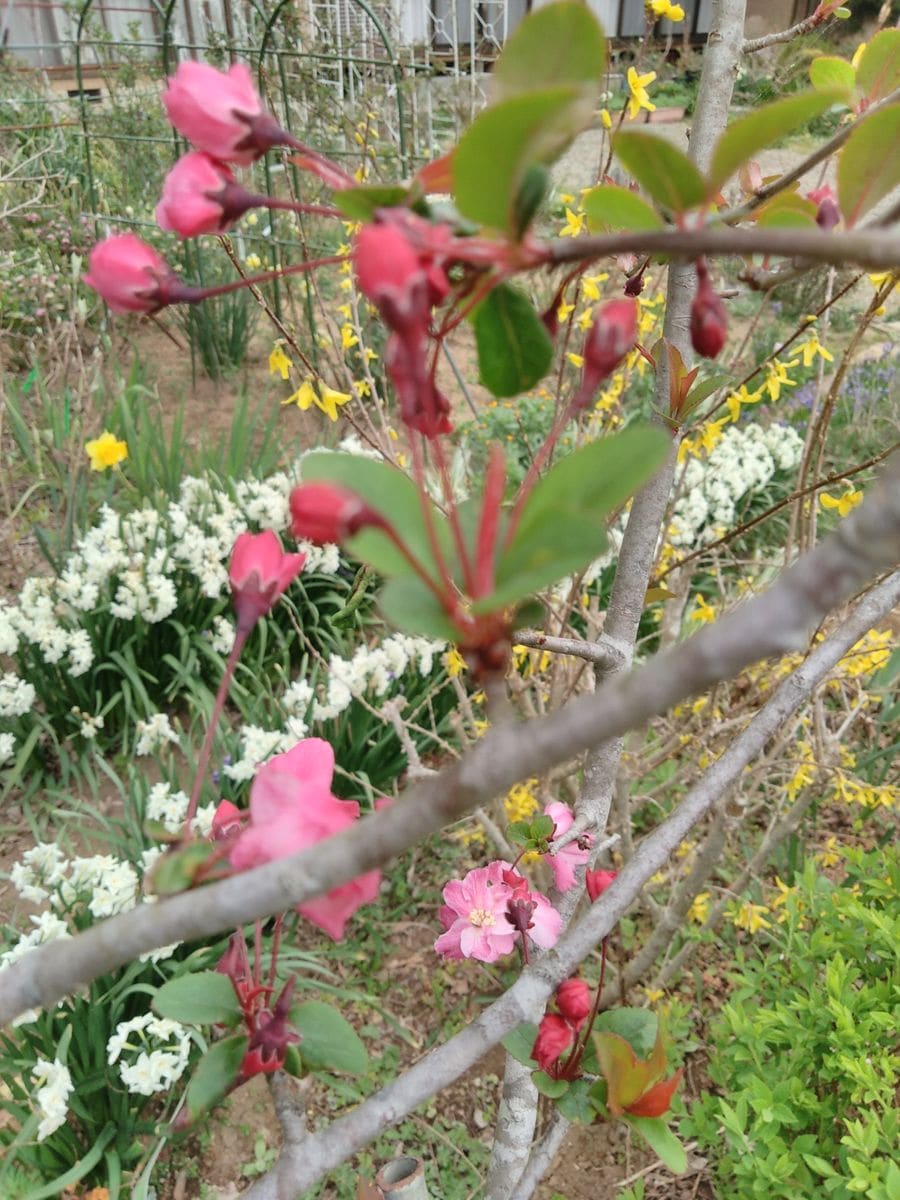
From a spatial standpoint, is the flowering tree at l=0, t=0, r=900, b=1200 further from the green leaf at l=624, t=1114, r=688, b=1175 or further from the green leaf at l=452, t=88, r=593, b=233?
the green leaf at l=624, t=1114, r=688, b=1175

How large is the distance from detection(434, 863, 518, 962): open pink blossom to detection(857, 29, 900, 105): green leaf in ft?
2.06

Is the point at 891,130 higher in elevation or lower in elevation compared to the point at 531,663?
higher

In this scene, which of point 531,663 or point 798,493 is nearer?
point 798,493

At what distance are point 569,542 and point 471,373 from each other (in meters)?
3.86

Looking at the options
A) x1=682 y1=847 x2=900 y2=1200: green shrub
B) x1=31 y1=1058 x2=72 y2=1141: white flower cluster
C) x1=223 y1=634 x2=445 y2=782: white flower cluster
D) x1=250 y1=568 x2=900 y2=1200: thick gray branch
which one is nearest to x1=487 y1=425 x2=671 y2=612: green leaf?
x1=250 y1=568 x2=900 y2=1200: thick gray branch

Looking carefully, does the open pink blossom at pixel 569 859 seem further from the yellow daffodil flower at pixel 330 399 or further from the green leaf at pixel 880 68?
the yellow daffodil flower at pixel 330 399

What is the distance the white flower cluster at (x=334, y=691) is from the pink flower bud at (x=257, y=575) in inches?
48.6

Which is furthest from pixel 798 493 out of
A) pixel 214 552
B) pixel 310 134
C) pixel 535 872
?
pixel 310 134

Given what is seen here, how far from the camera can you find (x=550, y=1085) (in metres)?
0.66

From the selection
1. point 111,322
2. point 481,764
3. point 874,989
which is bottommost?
point 874,989

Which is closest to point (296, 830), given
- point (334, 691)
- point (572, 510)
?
point (572, 510)

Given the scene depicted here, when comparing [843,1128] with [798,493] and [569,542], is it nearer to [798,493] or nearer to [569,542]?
[798,493]

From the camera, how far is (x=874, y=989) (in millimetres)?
1160

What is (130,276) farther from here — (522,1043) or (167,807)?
(167,807)
